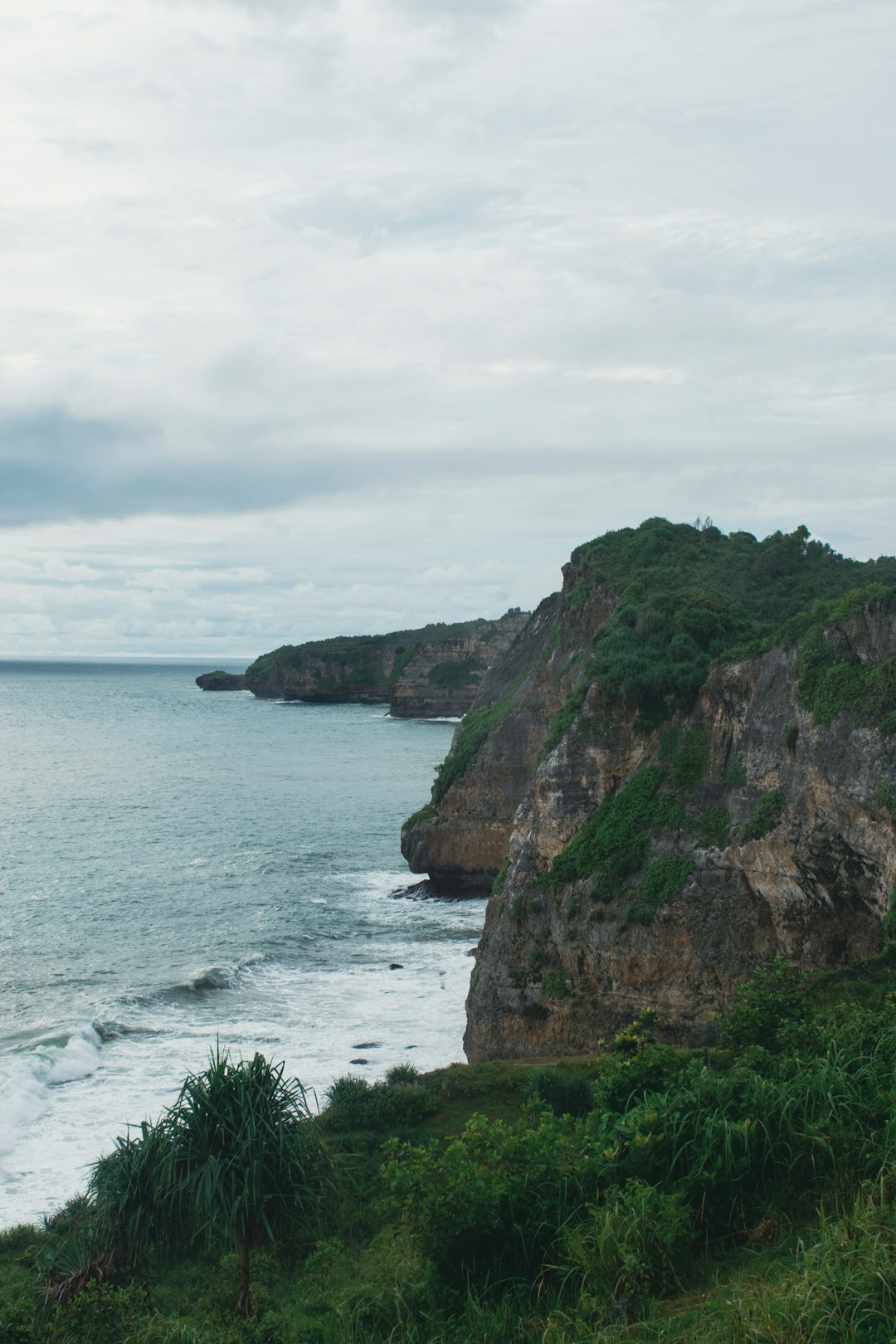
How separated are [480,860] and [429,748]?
50914 millimetres

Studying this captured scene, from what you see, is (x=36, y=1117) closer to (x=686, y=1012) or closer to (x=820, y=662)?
(x=686, y=1012)

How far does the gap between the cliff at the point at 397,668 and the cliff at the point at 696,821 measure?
81.0 metres

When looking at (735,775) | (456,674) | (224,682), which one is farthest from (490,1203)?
(224,682)

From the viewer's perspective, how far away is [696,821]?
21.6m

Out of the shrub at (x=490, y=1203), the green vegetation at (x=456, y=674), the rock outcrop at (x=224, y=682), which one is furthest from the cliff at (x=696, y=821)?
the rock outcrop at (x=224, y=682)

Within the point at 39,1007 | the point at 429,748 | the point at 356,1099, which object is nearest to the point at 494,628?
the point at 429,748

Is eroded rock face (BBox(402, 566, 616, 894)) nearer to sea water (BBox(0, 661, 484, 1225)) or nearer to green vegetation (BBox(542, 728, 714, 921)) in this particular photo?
sea water (BBox(0, 661, 484, 1225))

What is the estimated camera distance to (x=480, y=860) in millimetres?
43000

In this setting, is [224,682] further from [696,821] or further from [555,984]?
[696,821]

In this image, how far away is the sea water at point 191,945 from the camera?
24.1 meters

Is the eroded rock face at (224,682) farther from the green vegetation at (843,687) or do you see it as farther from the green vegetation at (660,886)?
the green vegetation at (843,687)

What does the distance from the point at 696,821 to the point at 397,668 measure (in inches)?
4464

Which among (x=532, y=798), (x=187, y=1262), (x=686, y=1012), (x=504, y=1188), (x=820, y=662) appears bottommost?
(x=187, y=1262)

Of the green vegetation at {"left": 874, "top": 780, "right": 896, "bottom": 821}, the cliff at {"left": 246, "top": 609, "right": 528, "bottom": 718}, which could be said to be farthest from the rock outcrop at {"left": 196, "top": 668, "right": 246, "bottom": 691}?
the green vegetation at {"left": 874, "top": 780, "right": 896, "bottom": 821}
